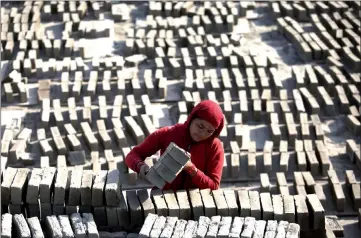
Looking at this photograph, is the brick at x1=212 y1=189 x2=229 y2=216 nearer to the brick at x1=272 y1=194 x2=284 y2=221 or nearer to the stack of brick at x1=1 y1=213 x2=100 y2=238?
the brick at x1=272 y1=194 x2=284 y2=221

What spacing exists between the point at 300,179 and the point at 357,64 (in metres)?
2.90

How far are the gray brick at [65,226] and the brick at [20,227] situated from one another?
249mm

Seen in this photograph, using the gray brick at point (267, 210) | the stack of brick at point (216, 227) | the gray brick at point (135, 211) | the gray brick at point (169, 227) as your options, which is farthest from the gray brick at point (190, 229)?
the gray brick at point (267, 210)

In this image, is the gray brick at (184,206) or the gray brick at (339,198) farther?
the gray brick at (339,198)

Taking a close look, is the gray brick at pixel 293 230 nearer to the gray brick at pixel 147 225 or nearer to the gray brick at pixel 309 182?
the gray brick at pixel 147 225

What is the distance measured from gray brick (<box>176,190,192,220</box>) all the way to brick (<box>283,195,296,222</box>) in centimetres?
76

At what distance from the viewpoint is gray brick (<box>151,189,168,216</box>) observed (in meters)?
6.49

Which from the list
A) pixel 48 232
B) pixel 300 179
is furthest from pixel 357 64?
pixel 48 232

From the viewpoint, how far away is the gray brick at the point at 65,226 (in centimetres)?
614

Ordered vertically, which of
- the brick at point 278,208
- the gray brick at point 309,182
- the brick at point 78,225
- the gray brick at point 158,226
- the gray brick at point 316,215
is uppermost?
the gray brick at point 158,226

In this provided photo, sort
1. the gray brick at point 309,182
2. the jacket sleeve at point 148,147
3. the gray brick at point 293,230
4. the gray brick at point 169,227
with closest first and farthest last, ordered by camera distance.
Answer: the gray brick at point 169,227 < the gray brick at point 293,230 < the jacket sleeve at point 148,147 < the gray brick at point 309,182

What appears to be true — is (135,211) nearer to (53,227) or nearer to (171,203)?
(171,203)

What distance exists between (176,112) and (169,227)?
3760mm

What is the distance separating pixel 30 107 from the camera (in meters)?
9.99
